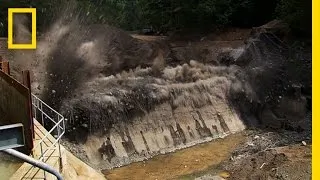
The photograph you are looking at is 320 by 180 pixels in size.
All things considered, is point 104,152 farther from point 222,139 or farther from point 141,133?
point 222,139

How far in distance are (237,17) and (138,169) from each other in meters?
15.7

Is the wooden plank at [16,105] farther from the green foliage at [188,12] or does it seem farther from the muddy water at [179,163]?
the green foliage at [188,12]

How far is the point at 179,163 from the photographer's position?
13656 mm

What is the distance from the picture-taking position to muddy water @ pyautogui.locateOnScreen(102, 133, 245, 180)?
12.7 metres

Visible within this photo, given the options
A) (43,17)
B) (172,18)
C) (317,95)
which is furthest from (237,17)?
(317,95)

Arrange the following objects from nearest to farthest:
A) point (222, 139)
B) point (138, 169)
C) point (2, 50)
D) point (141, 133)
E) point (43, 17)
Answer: point (138, 169), point (141, 133), point (222, 139), point (2, 50), point (43, 17)

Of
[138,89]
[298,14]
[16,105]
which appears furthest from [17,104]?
[298,14]

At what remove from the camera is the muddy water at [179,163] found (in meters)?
12.7

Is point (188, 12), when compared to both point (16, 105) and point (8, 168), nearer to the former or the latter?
point (16, 105)

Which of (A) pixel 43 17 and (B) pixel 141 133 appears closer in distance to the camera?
(B) pixel 141 133

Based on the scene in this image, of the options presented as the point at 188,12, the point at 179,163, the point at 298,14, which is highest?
the point at 188,12

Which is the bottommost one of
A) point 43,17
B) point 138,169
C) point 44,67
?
point 138,169

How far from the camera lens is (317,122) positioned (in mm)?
3072

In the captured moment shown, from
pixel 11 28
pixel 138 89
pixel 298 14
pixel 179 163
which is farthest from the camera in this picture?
pixel 298 14
